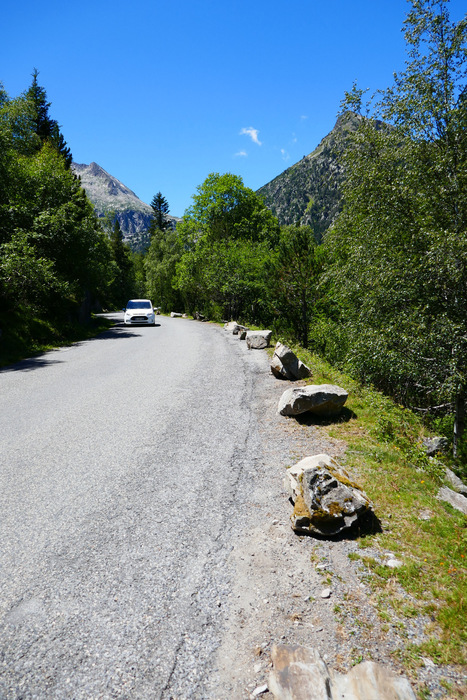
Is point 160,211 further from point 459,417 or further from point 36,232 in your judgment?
point 459,417

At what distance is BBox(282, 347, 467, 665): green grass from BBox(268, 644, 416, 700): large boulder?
37cm

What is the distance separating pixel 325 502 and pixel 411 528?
0.95m

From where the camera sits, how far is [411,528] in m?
3.88

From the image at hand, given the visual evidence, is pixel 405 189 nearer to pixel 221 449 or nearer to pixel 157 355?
pixel 221 449

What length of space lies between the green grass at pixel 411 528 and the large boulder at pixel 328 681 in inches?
14.6

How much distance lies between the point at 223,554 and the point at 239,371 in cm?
797

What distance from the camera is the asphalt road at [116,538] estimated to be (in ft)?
8.12

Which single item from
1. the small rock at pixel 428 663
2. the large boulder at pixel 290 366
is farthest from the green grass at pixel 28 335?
the small rock at pixel 428 663

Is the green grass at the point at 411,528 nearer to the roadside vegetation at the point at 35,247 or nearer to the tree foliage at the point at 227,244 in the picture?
the roadside vegetation at the point at 35,247

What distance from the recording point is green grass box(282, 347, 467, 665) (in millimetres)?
2785

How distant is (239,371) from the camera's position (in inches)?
450

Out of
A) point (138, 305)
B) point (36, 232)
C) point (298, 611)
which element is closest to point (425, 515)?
point (298, 611)

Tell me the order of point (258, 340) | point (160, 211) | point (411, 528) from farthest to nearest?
point (160, 211)
point (258, 340)
point (411, 528)

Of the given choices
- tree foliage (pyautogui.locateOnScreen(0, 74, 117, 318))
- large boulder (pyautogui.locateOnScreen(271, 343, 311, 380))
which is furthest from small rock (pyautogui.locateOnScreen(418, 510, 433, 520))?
tree foliage (pyautogui.locateOnScreen(0, 74, 117, 318))
